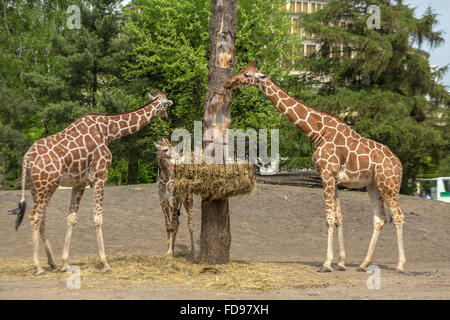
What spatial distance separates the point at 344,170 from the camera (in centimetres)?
1008

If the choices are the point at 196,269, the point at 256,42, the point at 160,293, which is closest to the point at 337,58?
the point at 256,42

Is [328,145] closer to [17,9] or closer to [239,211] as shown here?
[239,211]

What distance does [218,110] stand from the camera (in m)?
9.91

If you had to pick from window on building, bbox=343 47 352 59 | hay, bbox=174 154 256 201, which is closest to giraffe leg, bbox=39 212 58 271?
hay, bbox=174 154 256 201

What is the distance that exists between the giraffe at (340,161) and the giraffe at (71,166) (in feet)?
7.95

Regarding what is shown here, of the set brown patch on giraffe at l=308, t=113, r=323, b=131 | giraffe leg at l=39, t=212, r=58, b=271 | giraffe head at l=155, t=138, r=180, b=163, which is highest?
brown patch on giraffe at l=308, t=113, r=323, b=131

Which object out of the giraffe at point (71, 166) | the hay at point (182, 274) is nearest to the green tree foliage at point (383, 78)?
the hay at point (182, 274)

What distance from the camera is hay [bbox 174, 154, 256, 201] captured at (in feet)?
29.9

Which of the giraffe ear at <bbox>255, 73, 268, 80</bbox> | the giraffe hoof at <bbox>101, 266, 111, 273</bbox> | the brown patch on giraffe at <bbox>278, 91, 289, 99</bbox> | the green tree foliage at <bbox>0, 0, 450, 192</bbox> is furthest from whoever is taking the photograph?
the green tree foliage at <bbox>0, 0, 450, 192</bbox>

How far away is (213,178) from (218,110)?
1475 millimetres

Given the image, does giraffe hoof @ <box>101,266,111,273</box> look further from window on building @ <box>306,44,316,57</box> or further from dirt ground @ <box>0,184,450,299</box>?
window on building @ <box>306,44,316,57</box>

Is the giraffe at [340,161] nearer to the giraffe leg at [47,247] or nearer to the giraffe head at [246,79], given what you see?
the giraffe head at [246,79]

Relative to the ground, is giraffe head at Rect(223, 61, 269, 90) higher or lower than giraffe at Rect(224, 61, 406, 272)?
higher

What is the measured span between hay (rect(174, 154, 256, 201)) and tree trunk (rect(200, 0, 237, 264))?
2.51 feet
